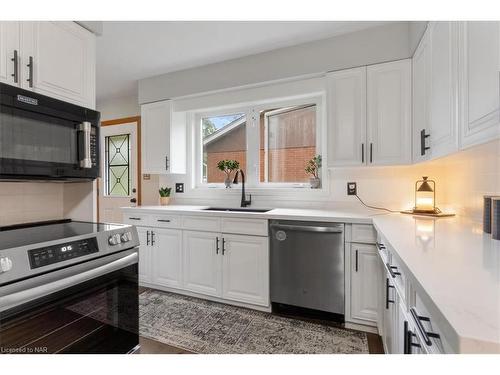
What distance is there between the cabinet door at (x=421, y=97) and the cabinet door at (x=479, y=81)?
55 centimetres

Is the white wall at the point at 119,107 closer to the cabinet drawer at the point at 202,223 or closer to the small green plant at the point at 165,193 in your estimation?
the small green plant at the point at 165,193

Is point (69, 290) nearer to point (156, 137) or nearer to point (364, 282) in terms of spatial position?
point (364, 282)

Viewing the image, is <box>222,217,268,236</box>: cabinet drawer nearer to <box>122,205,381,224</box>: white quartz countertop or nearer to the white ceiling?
<box>122,205,381,224</box>: white quartz countertop

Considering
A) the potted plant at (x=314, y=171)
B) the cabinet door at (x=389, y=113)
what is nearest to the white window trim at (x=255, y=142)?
the potted plant at (x=314, y=171)

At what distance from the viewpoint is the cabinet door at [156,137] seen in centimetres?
302

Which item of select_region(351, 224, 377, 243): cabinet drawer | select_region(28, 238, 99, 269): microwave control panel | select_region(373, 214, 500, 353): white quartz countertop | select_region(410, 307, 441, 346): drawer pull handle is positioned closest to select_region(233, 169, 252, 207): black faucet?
select_region(351, 224, 377, 243): cabinet drawer

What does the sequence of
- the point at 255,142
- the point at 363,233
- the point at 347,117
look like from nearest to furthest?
the point at 363,233, the point at 347,117, the point at 255,142

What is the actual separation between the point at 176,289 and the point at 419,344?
7.36 feet

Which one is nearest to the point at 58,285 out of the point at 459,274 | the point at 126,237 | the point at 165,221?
the point at 126,237

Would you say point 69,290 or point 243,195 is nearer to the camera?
point 69,290

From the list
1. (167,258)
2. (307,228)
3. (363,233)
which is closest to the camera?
(363,233)

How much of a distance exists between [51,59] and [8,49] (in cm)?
21

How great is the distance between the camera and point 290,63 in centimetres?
248

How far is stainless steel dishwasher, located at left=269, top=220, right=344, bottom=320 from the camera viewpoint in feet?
6.55
